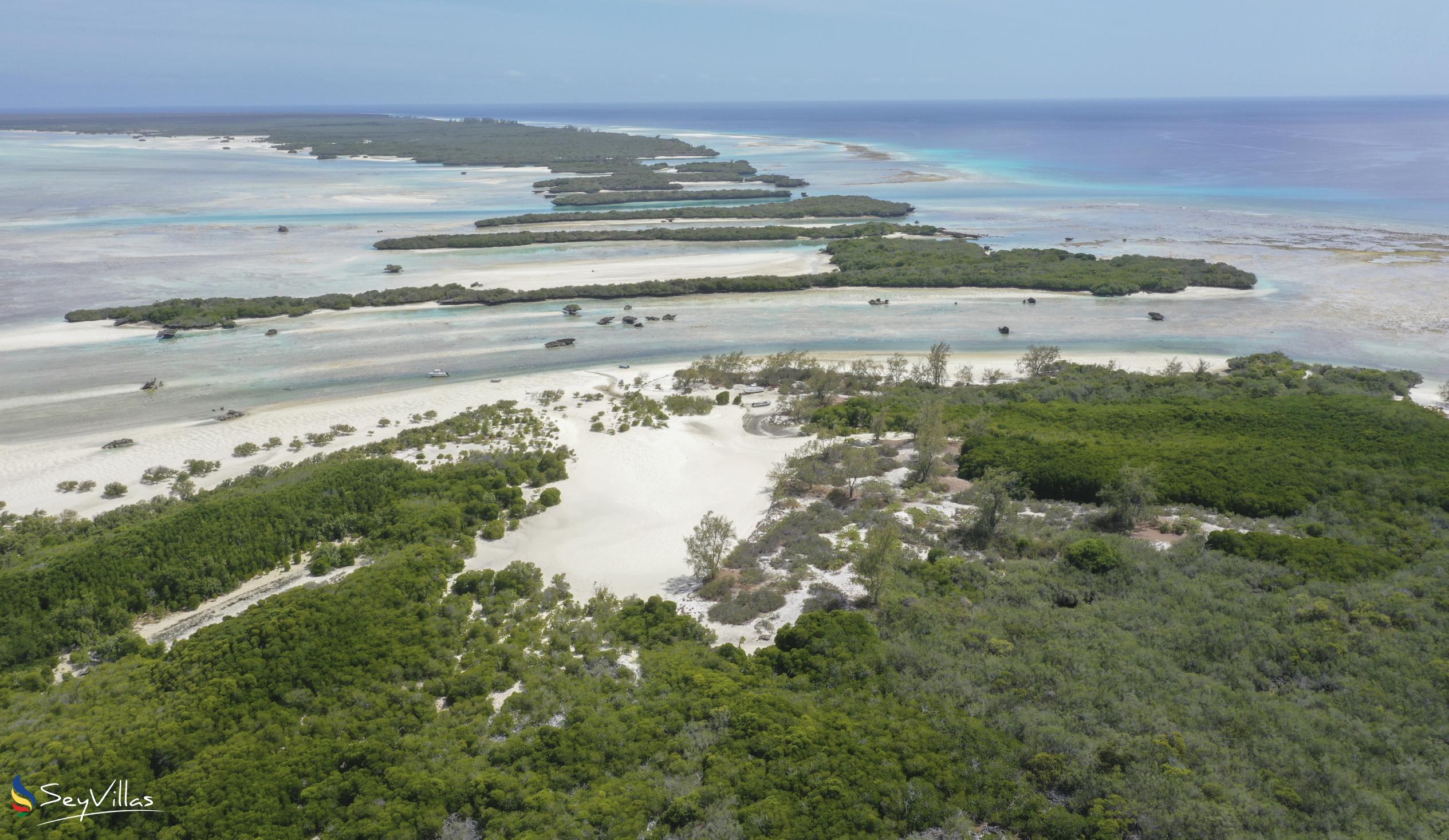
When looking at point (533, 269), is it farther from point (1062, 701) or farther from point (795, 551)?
point (1062, 701)

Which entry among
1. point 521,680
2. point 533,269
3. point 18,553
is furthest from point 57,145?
point 521,680

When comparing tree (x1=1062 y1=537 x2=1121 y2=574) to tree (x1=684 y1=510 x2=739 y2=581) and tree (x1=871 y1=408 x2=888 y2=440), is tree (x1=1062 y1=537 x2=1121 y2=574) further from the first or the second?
tree (x1=871 y1=408 x2=888 y2=440)

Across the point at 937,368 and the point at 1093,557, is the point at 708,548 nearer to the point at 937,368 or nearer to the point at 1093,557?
the point at 1093,557

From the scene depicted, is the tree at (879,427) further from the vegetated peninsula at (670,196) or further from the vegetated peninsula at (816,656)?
the vegetated peninsula at (670,196)

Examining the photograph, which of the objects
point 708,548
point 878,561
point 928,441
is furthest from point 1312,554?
point 708,548

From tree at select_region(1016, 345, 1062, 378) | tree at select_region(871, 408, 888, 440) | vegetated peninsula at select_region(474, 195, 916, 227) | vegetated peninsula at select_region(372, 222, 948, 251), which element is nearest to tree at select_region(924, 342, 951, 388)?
tree at select_region(1016, 345, 1062, 378)
